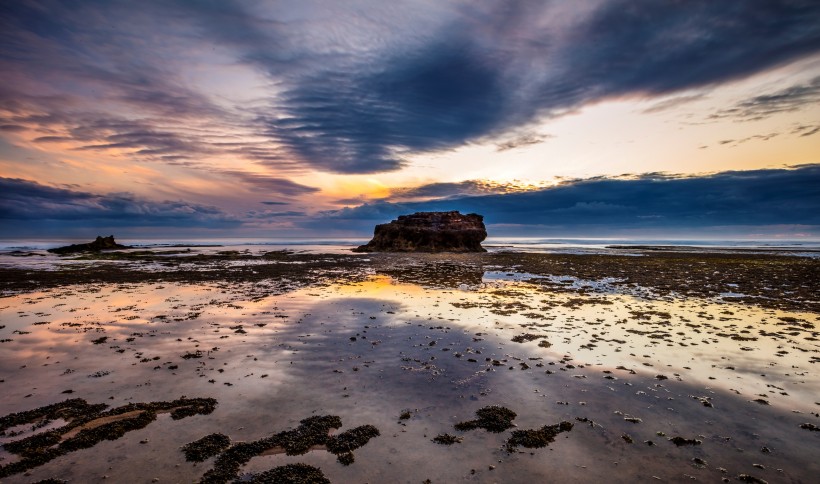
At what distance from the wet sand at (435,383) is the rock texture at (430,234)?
67811mm

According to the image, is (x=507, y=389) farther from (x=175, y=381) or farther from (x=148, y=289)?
(x=148, y=289)

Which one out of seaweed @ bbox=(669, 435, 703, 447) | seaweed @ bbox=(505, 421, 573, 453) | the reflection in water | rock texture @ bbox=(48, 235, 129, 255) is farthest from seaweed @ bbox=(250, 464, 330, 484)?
rock texture @ bbox=(48, 235, 129, 255)

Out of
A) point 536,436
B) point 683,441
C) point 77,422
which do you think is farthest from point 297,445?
point 683,441

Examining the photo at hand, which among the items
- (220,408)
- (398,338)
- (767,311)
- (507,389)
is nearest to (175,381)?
(220,408)

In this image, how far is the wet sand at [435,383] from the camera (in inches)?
267

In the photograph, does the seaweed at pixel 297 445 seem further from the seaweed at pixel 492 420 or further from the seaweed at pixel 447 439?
the seaweed at pixel 492 420

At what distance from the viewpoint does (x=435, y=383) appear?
10484mm

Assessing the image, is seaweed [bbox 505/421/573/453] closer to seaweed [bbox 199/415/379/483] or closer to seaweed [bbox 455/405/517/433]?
seaweed [bbox 455/405/517/433]

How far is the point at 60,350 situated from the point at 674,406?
789 inches

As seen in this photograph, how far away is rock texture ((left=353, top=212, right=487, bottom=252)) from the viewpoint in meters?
90.1

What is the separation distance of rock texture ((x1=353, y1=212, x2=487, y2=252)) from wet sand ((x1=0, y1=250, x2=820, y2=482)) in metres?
67.8

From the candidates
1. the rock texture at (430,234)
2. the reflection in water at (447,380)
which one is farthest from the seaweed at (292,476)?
the rock texture at (430,234)

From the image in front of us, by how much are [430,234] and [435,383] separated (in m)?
80.7

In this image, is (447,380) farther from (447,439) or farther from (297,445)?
(297,445)
